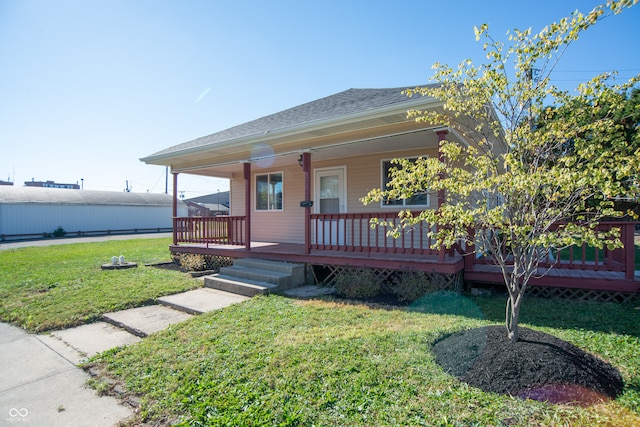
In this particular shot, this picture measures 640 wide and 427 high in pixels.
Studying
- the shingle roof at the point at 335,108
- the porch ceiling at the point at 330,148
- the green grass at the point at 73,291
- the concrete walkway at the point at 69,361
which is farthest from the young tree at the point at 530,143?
the green grass at the point at 73,291

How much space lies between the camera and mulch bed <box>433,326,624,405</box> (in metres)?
2.50

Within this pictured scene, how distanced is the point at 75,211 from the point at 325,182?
2663 centimetres

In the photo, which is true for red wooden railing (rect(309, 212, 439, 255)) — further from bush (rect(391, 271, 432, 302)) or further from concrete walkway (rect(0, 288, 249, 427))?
concrete walkway (rect(0, 288, 249, 427))

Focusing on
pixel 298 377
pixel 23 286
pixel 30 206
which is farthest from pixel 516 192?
pixel 30 206

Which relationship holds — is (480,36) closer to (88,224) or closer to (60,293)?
(60,293)

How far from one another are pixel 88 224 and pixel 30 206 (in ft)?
13.0

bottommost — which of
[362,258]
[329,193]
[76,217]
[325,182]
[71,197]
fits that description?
[362,258]

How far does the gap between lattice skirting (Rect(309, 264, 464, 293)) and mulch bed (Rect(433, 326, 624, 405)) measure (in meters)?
2.15

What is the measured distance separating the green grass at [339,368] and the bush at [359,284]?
86 centimetres

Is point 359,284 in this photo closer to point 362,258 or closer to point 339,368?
point 362,258

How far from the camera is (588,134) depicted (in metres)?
3.47

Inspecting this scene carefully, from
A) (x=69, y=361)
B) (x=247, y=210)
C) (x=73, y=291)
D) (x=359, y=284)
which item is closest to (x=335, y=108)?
(x=247, y=210)

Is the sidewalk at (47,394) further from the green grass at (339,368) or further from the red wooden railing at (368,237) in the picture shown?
the red wooden railing at (368,237)

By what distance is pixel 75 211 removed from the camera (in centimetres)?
2659
